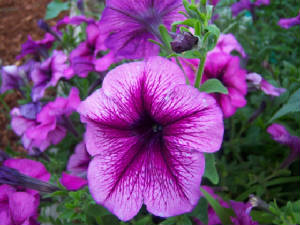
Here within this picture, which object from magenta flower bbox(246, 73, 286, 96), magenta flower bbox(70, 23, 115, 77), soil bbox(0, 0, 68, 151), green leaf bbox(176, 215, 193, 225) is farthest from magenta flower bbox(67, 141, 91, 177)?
soil bbox(0, 0, 68, 151)

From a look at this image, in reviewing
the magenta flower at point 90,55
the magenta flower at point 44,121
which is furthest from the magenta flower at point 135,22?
the magenta flower at point 44,121

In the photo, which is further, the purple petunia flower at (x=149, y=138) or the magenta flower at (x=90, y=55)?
the magenta flower at (x=90, y=55)

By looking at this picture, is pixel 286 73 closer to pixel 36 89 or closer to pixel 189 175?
pixel 189 175

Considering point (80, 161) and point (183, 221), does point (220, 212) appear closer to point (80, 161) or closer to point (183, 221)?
point (183, 221)

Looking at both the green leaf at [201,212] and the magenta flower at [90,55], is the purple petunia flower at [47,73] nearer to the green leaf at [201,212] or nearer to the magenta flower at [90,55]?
the magenta flower at [90,55]

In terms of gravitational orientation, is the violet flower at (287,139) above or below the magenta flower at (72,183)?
above

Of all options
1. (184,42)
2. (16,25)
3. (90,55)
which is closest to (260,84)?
(184,42)

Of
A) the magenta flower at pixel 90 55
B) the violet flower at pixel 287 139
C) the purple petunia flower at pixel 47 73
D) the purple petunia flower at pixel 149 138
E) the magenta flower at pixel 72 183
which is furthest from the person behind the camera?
the purple petunia flower at pixel 47 73
